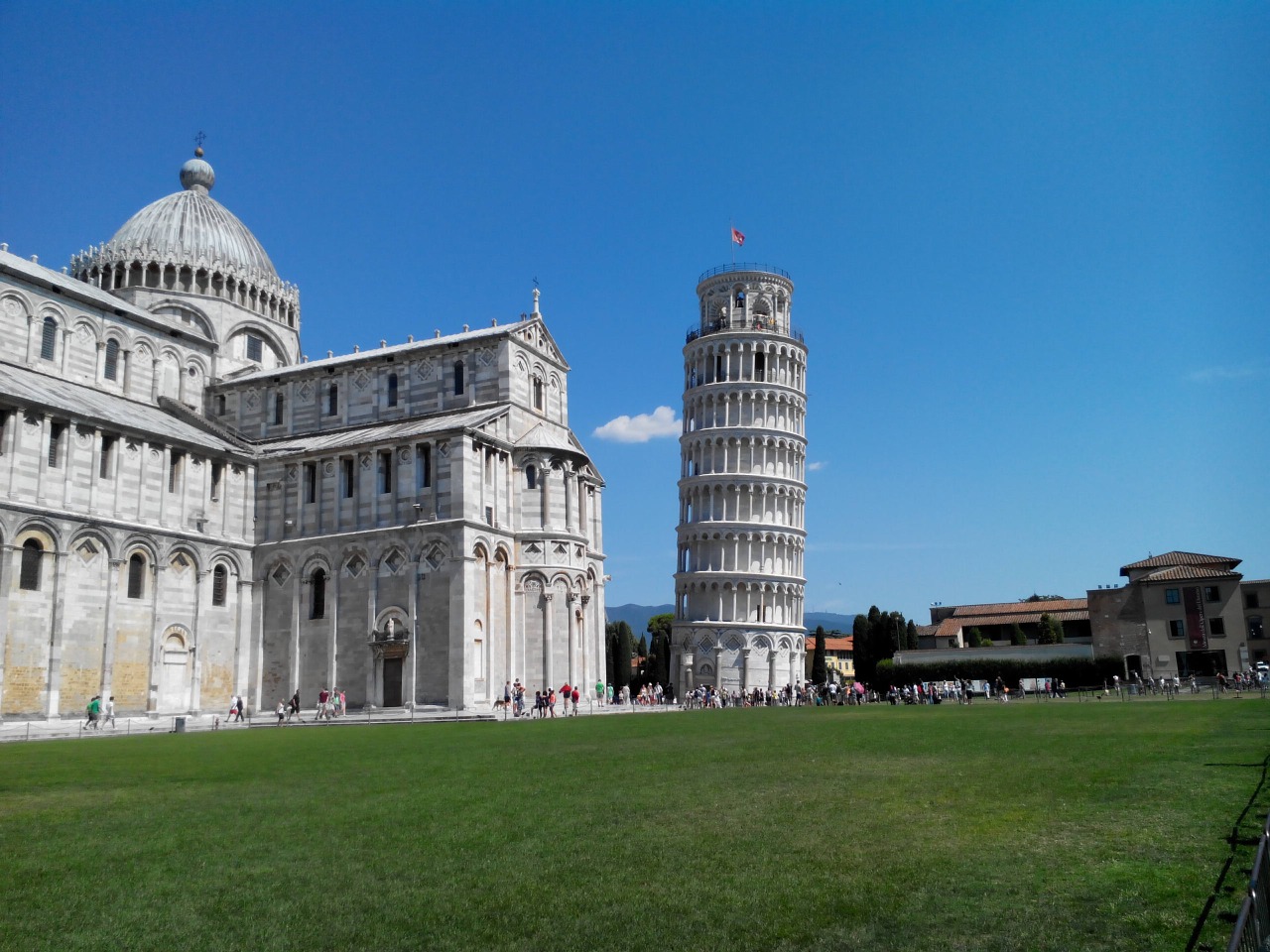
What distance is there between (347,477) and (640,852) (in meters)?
44.8

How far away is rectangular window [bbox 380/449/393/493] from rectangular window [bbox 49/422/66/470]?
44.6 ft

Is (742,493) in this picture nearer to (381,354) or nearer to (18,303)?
(381,354)

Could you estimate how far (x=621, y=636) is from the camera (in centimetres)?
8762

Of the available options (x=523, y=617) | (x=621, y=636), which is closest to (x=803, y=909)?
(x=523, y=617)

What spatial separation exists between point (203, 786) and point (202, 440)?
39045 millimetres

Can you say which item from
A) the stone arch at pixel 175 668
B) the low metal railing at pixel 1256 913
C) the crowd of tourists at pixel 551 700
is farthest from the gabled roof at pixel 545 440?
the low metal railing at pixel 1256 913

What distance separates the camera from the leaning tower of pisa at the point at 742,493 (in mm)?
82875

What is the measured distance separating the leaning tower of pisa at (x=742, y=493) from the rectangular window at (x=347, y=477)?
38169 mm

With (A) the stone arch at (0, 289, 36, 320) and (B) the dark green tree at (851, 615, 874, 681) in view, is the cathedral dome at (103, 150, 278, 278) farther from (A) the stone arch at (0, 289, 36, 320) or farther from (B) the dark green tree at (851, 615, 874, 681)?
(B) the dark green tree at (851, 615, 874, 681)

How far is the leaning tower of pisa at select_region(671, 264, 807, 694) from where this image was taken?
272ft

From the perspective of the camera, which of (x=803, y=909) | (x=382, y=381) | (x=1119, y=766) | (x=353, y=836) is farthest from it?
(x=382, y=381)

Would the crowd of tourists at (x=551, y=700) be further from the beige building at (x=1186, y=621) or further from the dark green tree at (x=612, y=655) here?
the beige building at (x=1186, y=621)

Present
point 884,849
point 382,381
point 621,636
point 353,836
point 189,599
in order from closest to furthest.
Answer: point 884,849
point 353,836
point 189,599
point 382,381
point 621,636

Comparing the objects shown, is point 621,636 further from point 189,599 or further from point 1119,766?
point 1119,766
